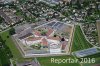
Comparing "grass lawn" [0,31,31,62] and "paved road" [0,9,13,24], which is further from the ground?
"paved road" [0,9,13,24]

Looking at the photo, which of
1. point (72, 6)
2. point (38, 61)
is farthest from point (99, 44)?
point (72, 6)

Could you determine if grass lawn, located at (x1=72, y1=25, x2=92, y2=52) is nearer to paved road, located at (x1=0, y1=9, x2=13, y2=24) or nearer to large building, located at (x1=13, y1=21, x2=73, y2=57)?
large building, located at (x1=13, y1=21, x2=73, y2=57)

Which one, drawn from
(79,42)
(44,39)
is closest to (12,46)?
(44,39)

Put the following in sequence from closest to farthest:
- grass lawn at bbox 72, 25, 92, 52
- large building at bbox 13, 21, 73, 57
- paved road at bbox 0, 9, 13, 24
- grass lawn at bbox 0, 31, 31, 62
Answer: grass lawn at bbox 0, 31, 31, 62 < large building at bbox 13, 21, 73, 57 < grass lawn at bbox 72, 25, 92, 52 < paved road at bbox 0, 9, 13, 24

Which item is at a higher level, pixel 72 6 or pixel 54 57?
pixel 72 6

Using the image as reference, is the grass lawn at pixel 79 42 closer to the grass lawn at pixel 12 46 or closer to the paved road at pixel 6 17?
the grass lawn at pixel 12 46

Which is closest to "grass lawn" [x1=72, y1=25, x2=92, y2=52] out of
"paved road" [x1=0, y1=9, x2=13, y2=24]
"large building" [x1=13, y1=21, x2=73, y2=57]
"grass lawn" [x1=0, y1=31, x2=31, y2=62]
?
"large building" [x1=13, y1=21, x2=73, y2=57]

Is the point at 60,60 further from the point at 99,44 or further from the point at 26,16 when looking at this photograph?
the point at 26,16

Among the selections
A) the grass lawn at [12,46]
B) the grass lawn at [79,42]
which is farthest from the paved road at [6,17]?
the grass lawn at [79,42]
